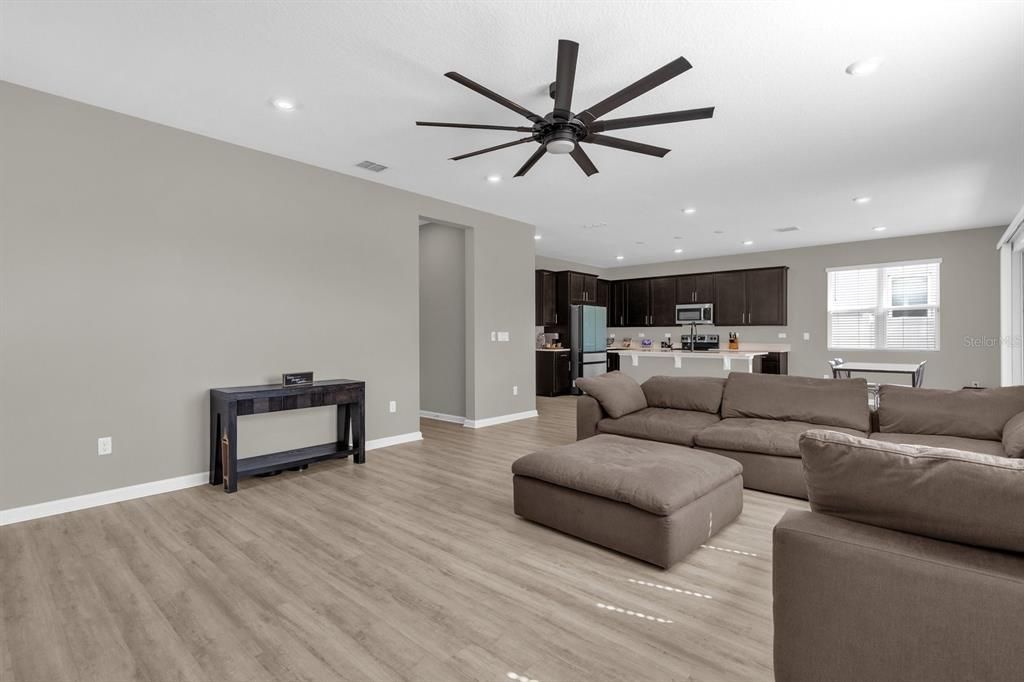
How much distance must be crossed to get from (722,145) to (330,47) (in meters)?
3.03

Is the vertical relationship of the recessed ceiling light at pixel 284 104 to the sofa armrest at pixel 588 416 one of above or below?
above

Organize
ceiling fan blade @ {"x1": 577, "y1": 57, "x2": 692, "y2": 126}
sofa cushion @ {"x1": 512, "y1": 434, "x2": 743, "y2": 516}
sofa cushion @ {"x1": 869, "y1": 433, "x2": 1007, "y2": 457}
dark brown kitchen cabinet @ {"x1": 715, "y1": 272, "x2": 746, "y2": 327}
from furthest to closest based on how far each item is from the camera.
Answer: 1. dark brown kitchen cabinet @ {"x1": 715, "y1": 272, "x2": 746, "y2": 327}
2. sofa cushion @ {"x1": 869, "y1": 433, "x2": 1007, "y2": 457}
3. sofa cushion @ {"x1": 512, "y1": 434, "x2": 743, "y2": 516}
4. ceiling fan blade @ {"x1": 577, "y1": 57, "x2": 692, "y2": 126}

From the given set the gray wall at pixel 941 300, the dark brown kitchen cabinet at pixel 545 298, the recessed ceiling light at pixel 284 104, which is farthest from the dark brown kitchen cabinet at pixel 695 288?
the recessed ceiling light at pixel 284 104

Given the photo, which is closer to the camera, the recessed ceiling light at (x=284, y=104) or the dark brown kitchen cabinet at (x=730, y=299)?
the recessed ceiling light at (x=284, y=104)

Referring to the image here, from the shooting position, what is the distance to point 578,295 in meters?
9.84

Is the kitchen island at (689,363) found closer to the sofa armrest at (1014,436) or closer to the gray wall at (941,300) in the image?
the gray wall at (941,300)

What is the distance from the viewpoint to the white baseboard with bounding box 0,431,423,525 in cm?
304

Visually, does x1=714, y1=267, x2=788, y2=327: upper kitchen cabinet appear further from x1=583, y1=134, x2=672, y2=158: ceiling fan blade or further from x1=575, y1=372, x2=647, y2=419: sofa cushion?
x1=583, y1=134, x2=672, y2=158: ceiling fan blade

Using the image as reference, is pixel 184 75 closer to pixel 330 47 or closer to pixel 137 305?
pixel 330 47

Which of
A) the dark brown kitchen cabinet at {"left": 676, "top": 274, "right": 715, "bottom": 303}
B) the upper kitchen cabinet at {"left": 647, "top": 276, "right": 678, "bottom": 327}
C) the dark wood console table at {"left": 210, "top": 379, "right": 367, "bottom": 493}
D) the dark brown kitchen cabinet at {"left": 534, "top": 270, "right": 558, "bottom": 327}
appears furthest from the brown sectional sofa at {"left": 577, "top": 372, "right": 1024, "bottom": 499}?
the upper kitchen cabinet at {"left": 647, "top": 276, "right": 678, "bottom": 327}

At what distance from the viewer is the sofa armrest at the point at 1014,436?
271 cm

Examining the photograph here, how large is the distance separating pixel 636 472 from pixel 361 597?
1482 millimetres

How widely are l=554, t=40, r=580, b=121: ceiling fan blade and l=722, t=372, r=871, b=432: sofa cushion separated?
9.54ft

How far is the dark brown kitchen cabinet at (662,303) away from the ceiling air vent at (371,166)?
7330mm
